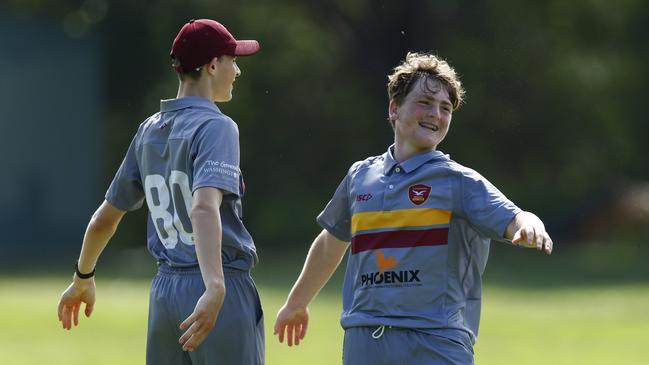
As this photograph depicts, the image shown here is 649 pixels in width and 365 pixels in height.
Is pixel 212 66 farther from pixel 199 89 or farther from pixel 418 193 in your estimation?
pixel 418 193

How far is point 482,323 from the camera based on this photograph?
47.6ft

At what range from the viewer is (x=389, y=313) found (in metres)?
4.78

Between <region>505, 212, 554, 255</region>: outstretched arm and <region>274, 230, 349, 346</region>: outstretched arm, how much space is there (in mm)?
875

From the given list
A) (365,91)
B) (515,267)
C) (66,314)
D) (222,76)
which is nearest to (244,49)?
(222,76)

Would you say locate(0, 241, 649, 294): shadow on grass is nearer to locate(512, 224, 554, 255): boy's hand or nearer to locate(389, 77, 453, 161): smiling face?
locate(389, 77, 453, 161): smiling face

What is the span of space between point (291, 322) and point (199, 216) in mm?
852

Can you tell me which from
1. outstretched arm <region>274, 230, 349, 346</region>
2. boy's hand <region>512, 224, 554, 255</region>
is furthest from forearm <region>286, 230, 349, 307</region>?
boy's hand <region>512, 224, 554, 255</region>

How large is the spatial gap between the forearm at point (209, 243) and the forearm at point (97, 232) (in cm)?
76

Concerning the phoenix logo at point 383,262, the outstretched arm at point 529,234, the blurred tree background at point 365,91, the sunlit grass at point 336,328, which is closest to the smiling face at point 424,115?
the phoenix logo at point 383,262

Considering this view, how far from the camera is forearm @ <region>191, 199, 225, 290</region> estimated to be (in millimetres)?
4496

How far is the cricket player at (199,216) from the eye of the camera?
4598 millimetres

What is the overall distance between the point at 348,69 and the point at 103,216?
92.8 feet

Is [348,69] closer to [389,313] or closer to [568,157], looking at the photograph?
[568,157]

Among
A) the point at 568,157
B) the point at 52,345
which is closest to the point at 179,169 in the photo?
the point at 52,345
